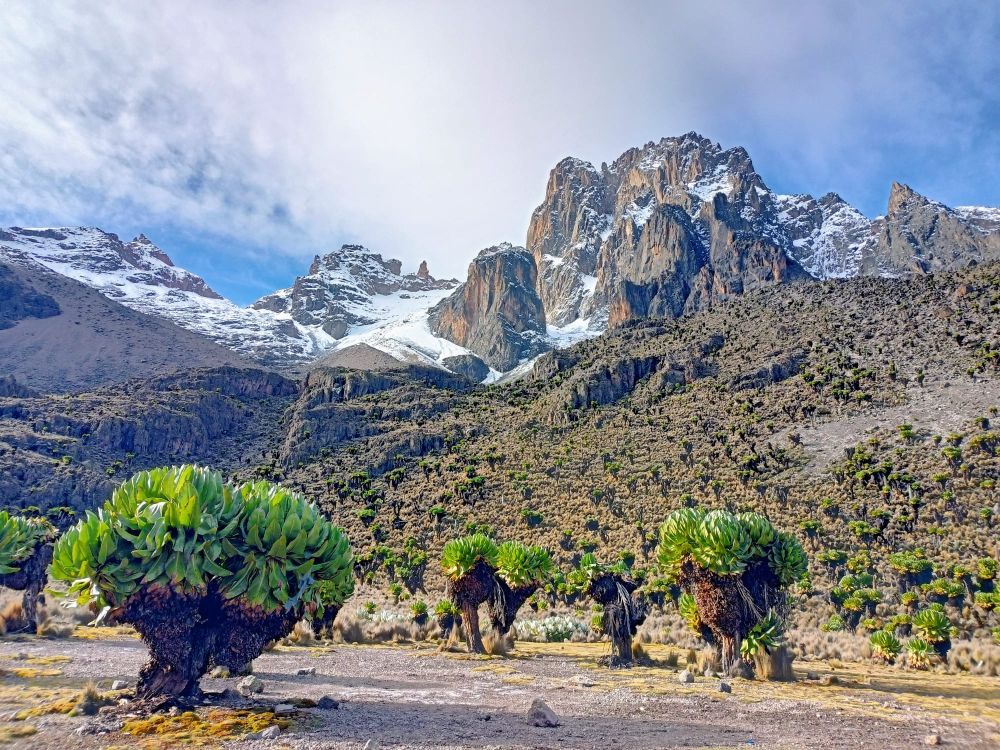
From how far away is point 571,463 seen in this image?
61469mm

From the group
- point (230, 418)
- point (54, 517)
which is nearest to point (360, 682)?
point (54, 517)

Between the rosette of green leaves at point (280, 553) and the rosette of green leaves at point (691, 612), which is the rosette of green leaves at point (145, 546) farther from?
the rosette of green leaves at point (691, 612)

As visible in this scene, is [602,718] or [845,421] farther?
[845,421]

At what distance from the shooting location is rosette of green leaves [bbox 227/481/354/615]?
9.84 m

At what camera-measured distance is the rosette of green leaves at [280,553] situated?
32.3 ft

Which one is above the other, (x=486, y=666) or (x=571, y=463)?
(x=571, y=463)

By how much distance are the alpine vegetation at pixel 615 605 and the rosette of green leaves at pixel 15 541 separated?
17.5 meters

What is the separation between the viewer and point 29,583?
2131cm

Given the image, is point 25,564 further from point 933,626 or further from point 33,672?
point 933,626

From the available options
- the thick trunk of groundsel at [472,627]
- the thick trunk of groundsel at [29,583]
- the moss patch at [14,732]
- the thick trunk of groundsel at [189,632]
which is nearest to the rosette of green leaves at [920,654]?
the thick trunk of groundsel at [472,627]

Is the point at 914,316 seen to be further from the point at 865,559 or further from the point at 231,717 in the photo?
the point at 231,717

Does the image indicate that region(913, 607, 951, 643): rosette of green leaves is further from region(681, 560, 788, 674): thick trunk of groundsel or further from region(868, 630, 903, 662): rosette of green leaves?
region(681, 560, 788, 674): thick trunk of groundsel

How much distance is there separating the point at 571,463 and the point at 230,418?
68.1 m

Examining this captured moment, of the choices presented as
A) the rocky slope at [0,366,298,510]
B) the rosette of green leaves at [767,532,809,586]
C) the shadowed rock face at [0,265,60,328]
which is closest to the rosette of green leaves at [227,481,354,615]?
the rosette of green leaves at [767,532,809,586]
